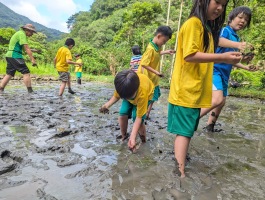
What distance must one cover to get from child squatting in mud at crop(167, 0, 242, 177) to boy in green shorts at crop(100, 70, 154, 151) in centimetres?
42

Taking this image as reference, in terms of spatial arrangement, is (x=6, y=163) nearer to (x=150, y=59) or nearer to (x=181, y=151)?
(x=181, y=151)

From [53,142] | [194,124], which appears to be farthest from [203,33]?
[53,142]

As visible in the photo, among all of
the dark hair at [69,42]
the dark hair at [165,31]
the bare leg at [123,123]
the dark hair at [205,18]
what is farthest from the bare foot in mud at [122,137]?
the dark hair at [69,42]

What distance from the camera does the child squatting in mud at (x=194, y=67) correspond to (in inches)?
87.4

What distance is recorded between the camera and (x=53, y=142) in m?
3.25

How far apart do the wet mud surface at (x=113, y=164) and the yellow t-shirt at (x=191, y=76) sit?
Result: 2.30 ft

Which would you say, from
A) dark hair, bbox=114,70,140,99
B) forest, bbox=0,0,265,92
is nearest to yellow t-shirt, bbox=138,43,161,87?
forest, bbox=0,0,265,92

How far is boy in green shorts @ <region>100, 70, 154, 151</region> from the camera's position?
2703 mm

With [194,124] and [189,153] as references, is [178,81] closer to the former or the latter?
[194,124]

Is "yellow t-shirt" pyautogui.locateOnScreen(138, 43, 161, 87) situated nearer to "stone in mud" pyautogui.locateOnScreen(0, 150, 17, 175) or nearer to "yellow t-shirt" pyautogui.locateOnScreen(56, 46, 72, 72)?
"stone in mud" pyautogui.locateOnScreen(0, 150, 17, 175)

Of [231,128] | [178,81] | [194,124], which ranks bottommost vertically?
[231,128]

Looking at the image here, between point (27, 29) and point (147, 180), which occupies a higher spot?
point (27, 29)

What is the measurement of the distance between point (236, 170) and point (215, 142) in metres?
1.01

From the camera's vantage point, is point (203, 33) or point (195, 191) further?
point (203, 33)
